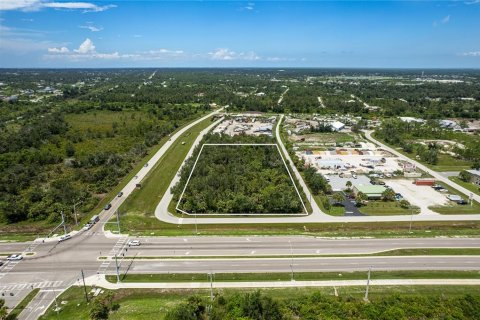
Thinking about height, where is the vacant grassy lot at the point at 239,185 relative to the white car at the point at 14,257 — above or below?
above

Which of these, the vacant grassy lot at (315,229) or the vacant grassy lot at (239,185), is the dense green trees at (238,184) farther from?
the vacant grassy lot at (315,229)

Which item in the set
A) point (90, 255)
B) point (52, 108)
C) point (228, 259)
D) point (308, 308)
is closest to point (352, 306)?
point (308, 308)

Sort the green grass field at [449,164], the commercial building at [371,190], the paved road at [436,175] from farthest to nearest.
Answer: the green grass field at [449,164], the paved road at [436,175], the commercial building at [371,190]

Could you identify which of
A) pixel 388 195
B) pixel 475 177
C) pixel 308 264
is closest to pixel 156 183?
pixel 308 264

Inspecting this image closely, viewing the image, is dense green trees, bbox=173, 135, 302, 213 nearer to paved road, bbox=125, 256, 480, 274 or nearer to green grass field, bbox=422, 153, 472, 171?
paved road, bbox=125, 256, 480, 274

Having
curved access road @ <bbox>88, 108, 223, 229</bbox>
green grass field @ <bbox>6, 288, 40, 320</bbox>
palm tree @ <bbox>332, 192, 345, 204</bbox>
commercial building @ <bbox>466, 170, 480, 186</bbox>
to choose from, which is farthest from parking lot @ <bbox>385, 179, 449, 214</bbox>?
green grass field @ <bbox>6, 288, 40, 320</bbox>

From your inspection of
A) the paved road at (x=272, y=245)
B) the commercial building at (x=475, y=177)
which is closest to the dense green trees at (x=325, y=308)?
the paved road at (x=272, y=245)

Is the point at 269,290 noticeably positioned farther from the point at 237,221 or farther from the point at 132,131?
the point at 132,131
